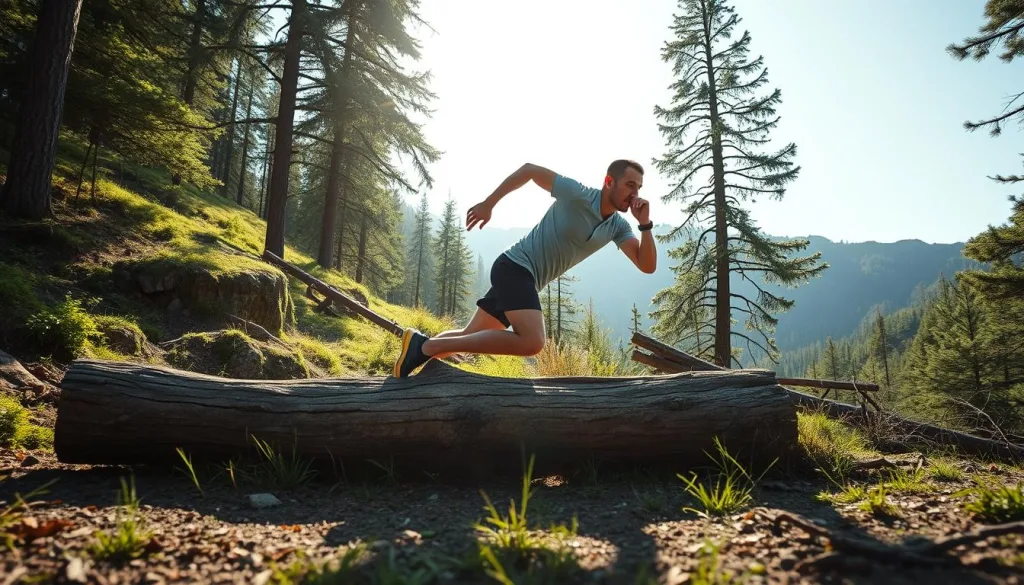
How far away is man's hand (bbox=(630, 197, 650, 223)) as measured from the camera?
3635 millimetres

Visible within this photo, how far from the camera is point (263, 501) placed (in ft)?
8.99

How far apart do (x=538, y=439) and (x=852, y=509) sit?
1911mm

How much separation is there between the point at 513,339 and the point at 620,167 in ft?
5.32

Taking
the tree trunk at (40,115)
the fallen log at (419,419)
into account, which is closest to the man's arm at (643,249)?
the fallen log at (419,419)

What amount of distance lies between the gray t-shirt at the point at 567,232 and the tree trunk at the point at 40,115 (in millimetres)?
7920

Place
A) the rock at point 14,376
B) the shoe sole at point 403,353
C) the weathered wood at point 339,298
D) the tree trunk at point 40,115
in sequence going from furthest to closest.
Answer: the weathered wood at point 339,298
the tree trunk at point 40,115
the rock at point 14,376
the shoe sole at point 403,353

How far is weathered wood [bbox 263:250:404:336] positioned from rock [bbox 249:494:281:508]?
7.11 meters

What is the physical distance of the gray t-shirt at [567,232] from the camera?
3754mm

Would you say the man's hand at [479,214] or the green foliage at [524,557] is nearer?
the green foliage at [524,557]

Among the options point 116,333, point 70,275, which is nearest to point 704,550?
point 116,333

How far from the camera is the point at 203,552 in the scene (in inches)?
78.9

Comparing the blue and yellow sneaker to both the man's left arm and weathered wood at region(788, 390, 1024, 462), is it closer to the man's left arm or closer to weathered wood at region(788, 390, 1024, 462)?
the man's left arm

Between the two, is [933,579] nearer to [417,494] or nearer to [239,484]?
[417,494]

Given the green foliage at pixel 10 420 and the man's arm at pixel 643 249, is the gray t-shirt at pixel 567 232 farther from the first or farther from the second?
the green foliage at pixel 10 420
